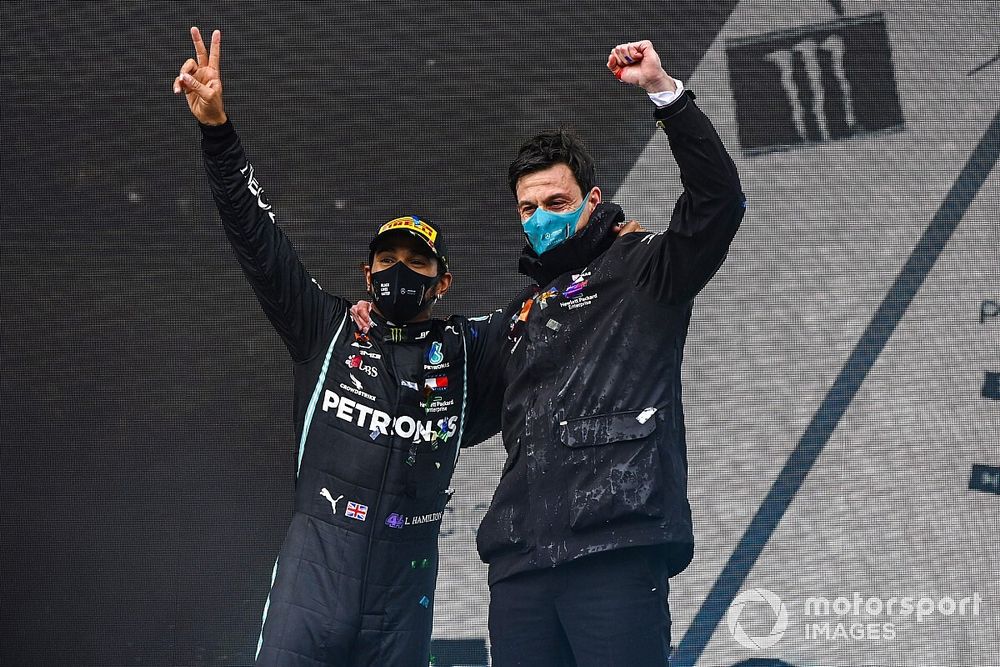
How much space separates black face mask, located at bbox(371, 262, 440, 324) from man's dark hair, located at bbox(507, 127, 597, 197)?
35cm

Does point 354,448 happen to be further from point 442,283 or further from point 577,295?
point 577,295

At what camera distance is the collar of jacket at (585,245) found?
1651mm

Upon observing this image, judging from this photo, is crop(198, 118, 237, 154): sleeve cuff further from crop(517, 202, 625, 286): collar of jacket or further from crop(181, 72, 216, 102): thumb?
crop(517, 202, 625, 286): collar of jacket

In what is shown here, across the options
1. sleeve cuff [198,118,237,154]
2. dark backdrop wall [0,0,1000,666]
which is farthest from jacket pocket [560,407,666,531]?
dark backdrop wall [0,0,1000,666]

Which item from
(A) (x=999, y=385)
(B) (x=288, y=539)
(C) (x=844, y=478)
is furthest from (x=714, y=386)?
(B) (x=288, y=539)

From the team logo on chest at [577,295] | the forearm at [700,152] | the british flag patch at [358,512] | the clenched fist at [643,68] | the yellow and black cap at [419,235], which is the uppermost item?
the yellow and black cap at [419,235]

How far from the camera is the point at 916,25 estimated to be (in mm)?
3188

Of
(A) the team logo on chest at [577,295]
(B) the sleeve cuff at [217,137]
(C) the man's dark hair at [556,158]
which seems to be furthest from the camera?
(B) the sleeve cuff at [217,137]

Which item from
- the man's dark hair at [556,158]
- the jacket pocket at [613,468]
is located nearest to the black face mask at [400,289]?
the man's dark hair at [556,158]

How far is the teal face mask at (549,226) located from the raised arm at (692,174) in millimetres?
227

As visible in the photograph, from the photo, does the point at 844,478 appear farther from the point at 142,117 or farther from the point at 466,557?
the point at 142,117

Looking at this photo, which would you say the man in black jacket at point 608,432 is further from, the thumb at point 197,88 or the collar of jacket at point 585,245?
the thumb at point 197,88

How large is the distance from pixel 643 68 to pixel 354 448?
0.93 m

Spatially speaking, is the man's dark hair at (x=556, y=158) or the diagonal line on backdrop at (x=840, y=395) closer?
the man's dark hair at (x=556, y=158)
